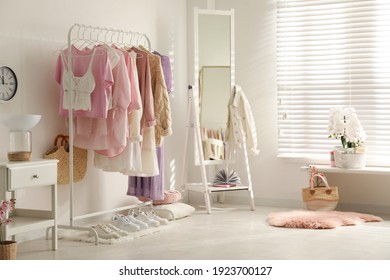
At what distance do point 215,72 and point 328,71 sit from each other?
1117 mm

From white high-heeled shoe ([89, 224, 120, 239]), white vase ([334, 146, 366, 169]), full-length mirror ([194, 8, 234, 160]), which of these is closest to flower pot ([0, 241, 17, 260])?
white high-heeled shoe ([89, 224, 120, 239])

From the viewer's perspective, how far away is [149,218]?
561 cm

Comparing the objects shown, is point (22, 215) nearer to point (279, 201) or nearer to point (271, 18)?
point (279, 201)

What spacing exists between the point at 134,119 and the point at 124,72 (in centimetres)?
40

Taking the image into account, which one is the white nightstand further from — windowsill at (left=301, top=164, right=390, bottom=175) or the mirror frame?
windowsill at (left=301, top=164, right=390, bottom=175)

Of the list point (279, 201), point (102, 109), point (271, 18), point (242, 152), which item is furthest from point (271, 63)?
point (102, 109)

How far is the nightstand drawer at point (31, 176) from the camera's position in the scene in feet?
14.2

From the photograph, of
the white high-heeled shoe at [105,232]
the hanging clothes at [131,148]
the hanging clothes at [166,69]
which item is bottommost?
the white high-heeled shoe at [105,232]

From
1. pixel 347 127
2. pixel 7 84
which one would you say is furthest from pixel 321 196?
pixel 7 84

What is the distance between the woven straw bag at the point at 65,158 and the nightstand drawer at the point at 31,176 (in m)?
0.57

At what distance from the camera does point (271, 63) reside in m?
6.80

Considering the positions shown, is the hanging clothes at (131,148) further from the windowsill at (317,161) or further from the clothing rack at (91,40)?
the windowsill at (317,161)

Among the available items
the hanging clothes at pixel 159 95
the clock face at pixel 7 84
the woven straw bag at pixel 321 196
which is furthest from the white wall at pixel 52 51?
the woven straw bag at pixel 321 196

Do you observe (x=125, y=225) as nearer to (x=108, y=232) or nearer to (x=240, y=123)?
(x=108, y=232)
